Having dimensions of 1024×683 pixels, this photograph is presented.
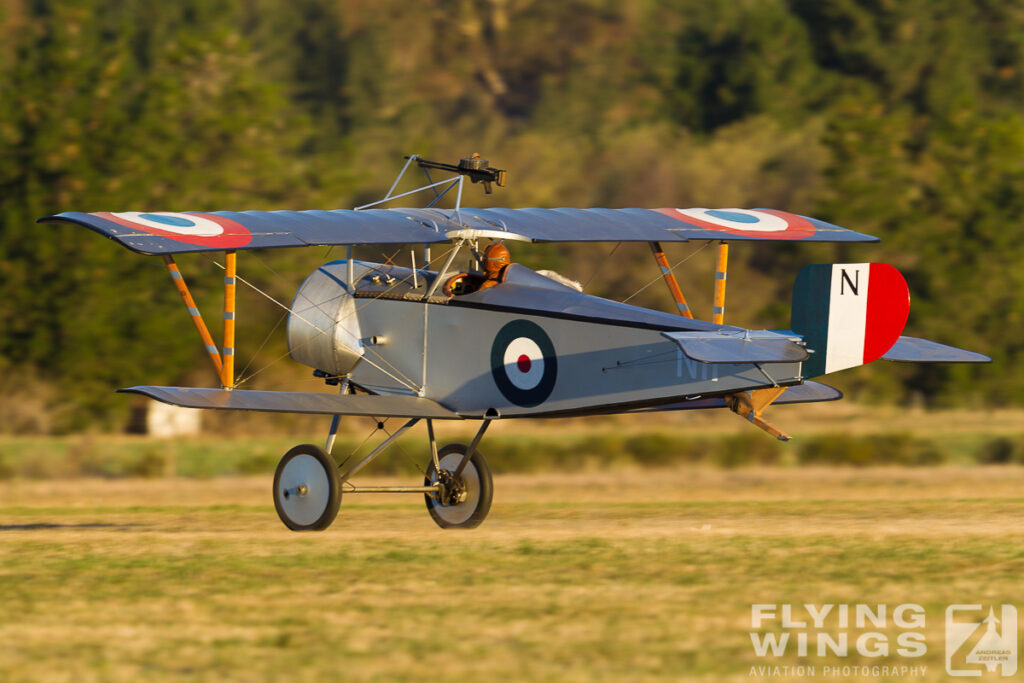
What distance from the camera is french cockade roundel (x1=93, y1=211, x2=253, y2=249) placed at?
12320 millimetres

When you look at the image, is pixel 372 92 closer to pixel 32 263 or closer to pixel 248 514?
pixel 32 263

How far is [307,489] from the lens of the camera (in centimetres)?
1320

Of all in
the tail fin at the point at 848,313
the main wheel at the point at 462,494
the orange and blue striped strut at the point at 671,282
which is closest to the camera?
the tail fin at the point at 848,313

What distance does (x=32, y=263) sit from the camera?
32.5 meters

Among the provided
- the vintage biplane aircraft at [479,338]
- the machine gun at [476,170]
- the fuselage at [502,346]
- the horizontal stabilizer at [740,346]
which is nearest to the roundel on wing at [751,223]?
the vintage biplane aircraft at [479,338]

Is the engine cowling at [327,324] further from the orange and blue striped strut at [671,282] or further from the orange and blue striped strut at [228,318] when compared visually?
the orange and blue striped strut at [671,282]

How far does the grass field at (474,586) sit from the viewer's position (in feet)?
25.9

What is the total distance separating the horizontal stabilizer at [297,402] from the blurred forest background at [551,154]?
1224cm

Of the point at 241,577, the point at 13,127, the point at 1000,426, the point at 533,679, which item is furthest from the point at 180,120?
the point at 533,679

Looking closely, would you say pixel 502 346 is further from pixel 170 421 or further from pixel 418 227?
pixel 170 421

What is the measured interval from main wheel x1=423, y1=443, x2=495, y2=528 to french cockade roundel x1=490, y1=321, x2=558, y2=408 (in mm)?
1135

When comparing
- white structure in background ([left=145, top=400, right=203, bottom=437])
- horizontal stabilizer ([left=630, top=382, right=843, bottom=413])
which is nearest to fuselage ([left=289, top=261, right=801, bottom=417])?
horizontal stabilizer ([left=630, top=382, right=843, bottom=413])

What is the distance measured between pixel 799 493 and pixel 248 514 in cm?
777

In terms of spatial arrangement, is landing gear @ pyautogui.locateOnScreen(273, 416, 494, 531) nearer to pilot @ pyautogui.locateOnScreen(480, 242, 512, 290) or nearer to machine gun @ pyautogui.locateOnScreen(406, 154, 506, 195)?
pilot @ pyautogui.locateOnScreen(480, 242, 512, 290)
